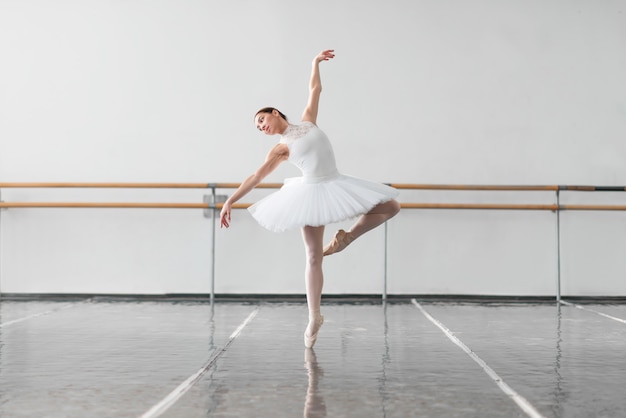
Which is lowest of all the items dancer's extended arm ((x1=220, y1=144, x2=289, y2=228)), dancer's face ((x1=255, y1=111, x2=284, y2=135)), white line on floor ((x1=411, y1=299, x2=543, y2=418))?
white line on floor ((x1=411, y1=299, x2=543, y2=418))

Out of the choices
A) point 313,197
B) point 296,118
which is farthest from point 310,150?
point 296,118

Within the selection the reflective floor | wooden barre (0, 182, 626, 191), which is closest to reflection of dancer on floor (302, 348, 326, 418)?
the reflective floor

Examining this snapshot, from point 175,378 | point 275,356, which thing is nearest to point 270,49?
point 275,356

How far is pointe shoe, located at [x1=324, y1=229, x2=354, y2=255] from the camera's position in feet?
13.8

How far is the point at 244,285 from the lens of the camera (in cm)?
753

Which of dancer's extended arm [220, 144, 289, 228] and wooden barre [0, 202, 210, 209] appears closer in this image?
dancer's extended arm [220, 144, 289, 228]

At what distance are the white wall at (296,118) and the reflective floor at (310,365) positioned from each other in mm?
1519

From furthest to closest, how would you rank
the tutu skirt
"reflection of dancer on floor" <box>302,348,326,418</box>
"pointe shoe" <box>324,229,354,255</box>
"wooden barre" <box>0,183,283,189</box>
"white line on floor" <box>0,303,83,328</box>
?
"wooden barre" <box>0,183,283,189</box> → "white line on floor" <box>0,303,83,328</box> → "pointe shoe" <box>324,229,354,255</box> → the tutu skirt → "reflection of dancer on floor" <box>302,348,326,418</box>

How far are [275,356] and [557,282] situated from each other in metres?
4.13

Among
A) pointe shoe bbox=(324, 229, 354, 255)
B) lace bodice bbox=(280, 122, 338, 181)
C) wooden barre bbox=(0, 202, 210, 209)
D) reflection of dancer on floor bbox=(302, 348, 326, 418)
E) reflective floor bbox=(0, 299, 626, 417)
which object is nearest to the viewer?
reflection of dancer on floor bbox=(302, 348, 326, 418)

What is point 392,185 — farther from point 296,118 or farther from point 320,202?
point 320,202

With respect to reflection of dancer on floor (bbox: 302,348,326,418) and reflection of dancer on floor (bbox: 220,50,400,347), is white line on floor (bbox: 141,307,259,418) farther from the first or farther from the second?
reflection of dancer on floor (bbox: 220,50,400,347)

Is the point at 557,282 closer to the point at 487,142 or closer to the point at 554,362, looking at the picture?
the point at 487,142

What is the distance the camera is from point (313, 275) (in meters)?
4.07
